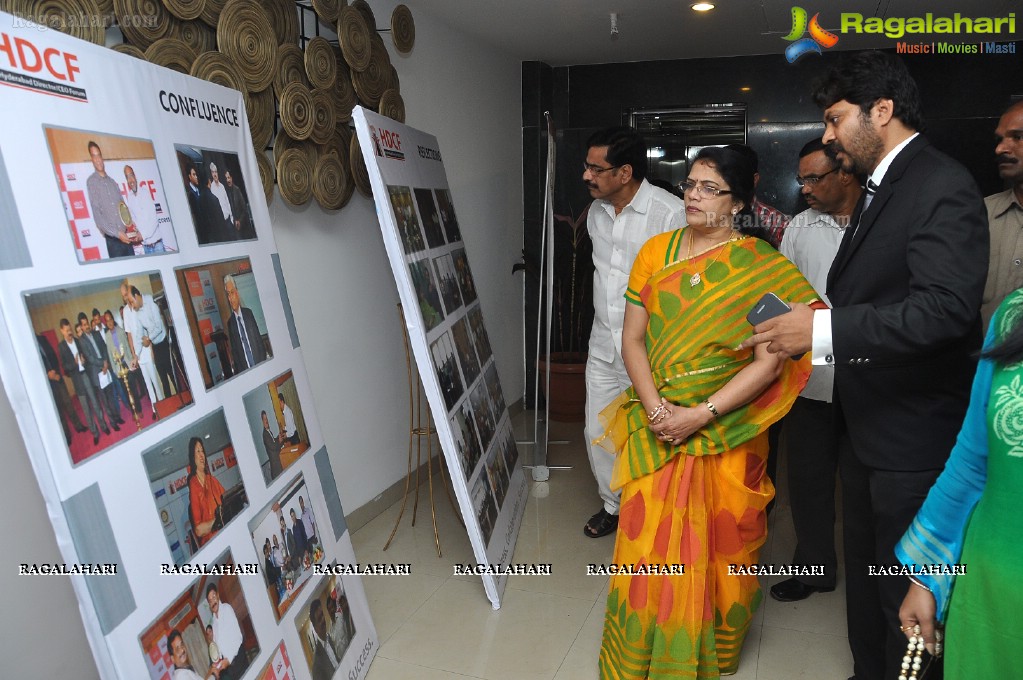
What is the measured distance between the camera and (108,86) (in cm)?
135

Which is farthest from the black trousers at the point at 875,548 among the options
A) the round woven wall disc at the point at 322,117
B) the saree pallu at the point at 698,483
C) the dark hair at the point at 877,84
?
the round woven wall disc at the point at 322,117

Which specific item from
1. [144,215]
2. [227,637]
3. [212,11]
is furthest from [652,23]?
[227,637]

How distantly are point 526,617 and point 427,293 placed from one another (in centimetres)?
116

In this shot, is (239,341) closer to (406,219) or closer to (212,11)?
(406,219)

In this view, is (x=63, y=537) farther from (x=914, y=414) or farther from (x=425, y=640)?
(x=914, y=414)

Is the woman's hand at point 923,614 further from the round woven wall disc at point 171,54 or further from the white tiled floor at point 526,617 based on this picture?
the round woven wall disc at point 171,54

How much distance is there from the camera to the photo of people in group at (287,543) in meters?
1.67

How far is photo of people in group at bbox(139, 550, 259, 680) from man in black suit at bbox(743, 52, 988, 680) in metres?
1.21

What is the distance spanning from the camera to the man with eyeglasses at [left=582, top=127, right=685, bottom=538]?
9.75 feet

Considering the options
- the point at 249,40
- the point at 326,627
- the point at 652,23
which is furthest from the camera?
the point at 652,23

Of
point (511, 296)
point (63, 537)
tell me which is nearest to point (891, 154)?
point (63, 537)

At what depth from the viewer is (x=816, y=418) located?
262cm

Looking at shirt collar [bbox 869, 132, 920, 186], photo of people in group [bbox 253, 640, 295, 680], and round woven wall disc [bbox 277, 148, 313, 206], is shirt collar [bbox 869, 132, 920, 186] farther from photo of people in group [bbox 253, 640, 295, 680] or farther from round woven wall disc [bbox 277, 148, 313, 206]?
round woven wall disc [bbox 277, 148, 313, 206]

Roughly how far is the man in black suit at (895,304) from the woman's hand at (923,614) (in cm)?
49
